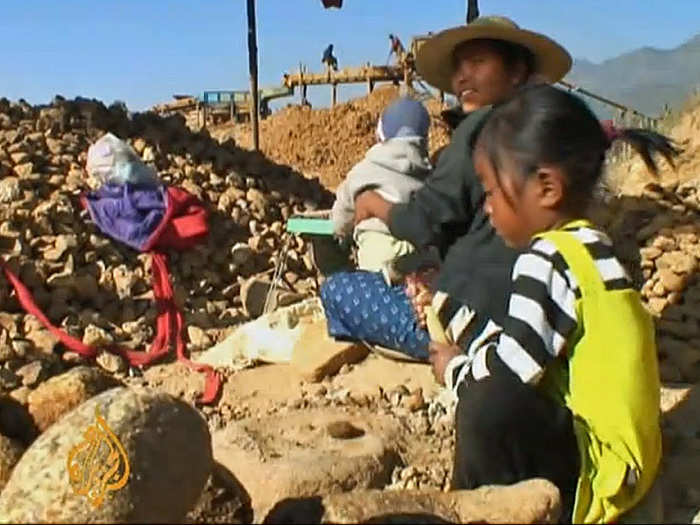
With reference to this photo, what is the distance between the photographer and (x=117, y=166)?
7.17 meters

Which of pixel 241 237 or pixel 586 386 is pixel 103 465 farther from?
pixel 241 237

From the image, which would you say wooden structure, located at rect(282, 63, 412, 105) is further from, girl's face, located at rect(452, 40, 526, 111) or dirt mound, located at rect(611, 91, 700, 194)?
girl's face, located at rect(452, 40, 526, 111)

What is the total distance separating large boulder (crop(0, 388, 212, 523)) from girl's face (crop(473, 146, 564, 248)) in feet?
3.05

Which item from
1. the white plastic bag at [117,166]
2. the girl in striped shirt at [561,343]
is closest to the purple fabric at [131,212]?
Result: the white plastic bag at [117,166]

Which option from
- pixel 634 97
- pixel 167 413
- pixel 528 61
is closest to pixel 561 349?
pixel 167 413

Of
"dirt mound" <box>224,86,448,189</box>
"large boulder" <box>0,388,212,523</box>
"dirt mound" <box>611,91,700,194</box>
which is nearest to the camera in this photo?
"large boulder" <box>0,388,212,523</box>

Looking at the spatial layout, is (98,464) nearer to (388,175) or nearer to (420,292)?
(420,292)

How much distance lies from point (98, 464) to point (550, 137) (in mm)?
1231

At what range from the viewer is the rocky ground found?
2.32 metres

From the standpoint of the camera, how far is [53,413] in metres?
3.87

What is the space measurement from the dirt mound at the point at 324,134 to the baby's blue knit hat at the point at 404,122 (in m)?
12.9

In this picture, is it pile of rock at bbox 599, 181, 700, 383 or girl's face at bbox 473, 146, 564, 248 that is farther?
pile of rock at bbox 599, 181, 700, 383

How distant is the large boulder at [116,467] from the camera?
2162mm

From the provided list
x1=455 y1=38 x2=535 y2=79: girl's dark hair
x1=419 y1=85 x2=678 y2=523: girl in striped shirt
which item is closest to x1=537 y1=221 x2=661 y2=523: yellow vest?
x1=419 y1=85 x2=678 y2=523: girl in striped shirt
